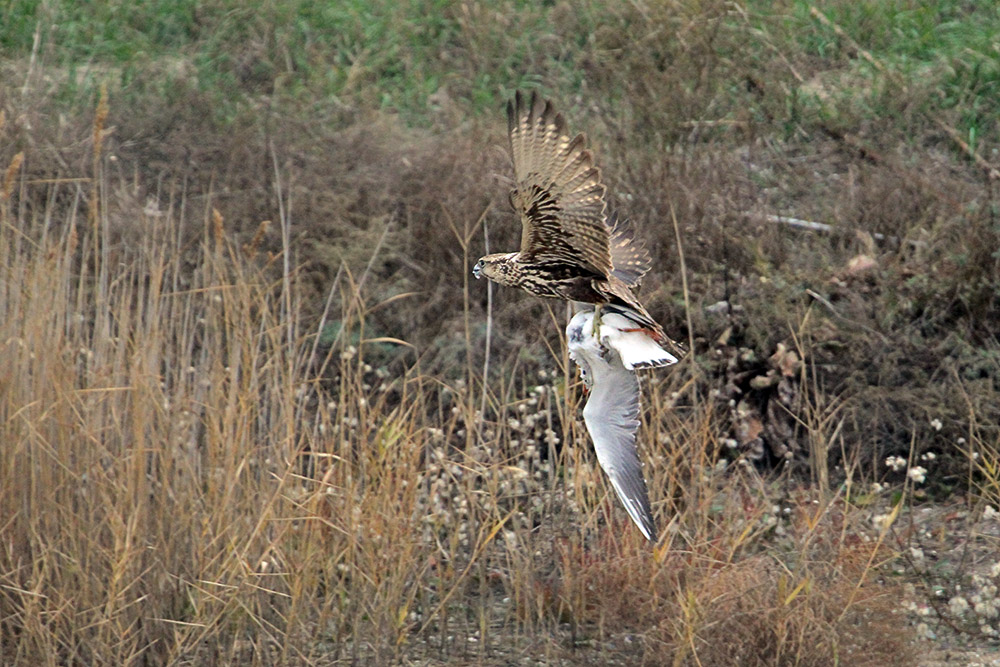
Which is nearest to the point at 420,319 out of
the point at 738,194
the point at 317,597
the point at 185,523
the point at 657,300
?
the point at 657,300

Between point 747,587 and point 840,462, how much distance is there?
170cm

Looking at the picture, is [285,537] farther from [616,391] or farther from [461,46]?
[461,46]

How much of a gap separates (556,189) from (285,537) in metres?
1.58

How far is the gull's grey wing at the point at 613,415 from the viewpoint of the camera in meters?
2.97

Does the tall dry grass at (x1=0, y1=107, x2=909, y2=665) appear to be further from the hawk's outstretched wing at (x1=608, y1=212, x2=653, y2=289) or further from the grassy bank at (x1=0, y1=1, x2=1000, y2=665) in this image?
the hawk's outstretched wing at (x1=608, y1=212, x2=653, y2=289)

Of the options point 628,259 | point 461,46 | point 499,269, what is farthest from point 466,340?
point 461,46

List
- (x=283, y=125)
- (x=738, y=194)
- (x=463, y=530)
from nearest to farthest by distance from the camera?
(x=463, y=530) → (x=738, y=194) → (x=283, y=125)

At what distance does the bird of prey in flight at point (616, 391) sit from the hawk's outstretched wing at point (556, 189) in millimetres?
132

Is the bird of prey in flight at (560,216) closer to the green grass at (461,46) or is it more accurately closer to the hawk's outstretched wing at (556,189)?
the hawk's outstretched wing at (556,189)

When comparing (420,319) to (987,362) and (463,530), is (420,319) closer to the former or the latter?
(463,530)

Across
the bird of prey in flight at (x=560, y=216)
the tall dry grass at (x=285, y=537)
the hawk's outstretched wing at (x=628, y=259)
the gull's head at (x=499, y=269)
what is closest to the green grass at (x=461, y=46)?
the tall dry grass at (x=285, y=537)

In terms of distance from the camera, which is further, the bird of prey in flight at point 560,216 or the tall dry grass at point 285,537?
the tall dry grass at point 285,537

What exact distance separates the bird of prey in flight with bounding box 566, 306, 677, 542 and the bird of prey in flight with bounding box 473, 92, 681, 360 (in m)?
0.03

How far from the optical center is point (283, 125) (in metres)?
6.91
